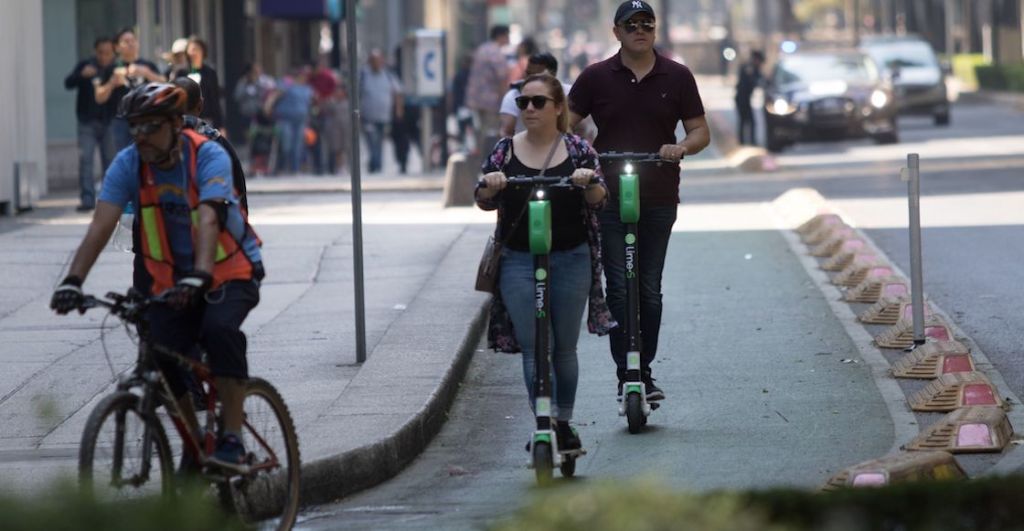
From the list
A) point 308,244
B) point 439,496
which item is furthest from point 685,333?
point 308,244

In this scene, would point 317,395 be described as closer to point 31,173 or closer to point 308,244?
point 308,244

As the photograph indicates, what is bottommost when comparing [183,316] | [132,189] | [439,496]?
[439,496]

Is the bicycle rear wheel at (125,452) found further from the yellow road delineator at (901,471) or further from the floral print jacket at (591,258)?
the yellow road delineator at (901,471)

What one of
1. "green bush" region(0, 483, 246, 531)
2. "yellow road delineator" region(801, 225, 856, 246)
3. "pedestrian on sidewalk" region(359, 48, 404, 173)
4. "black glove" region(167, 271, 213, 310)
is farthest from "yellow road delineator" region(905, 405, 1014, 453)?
"pedestrian on sidewalk" region(359, 48, 404, 173)

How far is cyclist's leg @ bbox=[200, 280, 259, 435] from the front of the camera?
6.54 metres

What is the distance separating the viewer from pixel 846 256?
15133 mm

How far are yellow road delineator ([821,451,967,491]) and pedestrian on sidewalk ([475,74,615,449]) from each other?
1282 mm

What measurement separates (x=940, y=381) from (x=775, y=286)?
4.80 m

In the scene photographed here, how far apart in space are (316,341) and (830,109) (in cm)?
2277

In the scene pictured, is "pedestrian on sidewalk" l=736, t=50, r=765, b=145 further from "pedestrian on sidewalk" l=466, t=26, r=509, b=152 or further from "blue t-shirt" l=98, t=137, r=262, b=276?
"blue t-shirt" l=98, t=137, r=262, b=276

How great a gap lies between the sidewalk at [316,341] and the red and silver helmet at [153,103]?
73 centimetres

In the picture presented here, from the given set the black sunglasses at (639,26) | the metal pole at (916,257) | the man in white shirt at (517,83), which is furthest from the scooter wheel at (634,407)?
the man in white shirt at (517,83)

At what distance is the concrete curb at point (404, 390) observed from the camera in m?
7.94

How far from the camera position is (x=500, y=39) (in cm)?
2331
